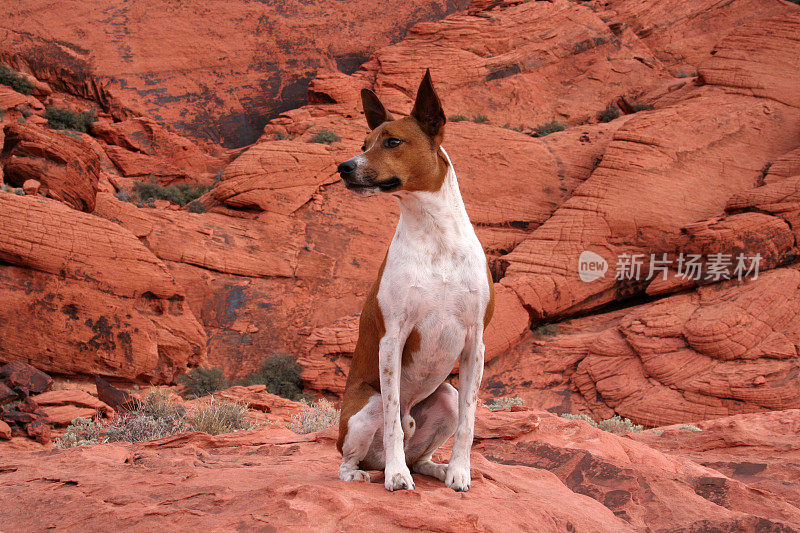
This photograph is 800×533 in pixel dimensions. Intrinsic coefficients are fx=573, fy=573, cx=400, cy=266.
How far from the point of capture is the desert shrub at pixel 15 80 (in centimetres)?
2448

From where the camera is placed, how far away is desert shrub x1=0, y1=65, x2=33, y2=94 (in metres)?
24.5

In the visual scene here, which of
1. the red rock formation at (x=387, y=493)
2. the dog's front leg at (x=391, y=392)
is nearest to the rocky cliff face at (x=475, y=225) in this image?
the red rock formation at (x=387, y=493)

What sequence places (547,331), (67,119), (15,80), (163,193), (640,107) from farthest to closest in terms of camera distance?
(640,107) → (15,80) → (67,119) → (163,193) → (547,331)

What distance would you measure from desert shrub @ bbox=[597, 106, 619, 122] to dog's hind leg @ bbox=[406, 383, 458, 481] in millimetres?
26575

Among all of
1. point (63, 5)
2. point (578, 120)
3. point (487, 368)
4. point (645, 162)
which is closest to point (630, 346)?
point (487, 368)

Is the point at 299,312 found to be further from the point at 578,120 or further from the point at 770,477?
the point at 578,120

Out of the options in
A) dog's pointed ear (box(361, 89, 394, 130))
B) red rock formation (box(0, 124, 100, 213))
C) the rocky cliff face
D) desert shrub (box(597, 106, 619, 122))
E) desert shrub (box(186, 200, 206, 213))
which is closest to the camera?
dog's pointed ear (box(361, 89, 394, 130))

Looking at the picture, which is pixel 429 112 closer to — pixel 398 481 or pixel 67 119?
pixel 398 481

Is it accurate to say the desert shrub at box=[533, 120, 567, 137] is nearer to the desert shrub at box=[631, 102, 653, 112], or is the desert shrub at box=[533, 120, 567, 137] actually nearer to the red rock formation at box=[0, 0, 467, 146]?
the desert shrub at box=[631, 102, 653, 112]

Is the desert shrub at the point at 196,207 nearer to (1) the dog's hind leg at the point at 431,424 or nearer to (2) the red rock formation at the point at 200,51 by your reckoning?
(2) the red rock formation at the point at 200,51

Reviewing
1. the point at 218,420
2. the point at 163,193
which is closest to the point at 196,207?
the point at 163,193

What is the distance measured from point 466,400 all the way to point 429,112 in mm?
1833

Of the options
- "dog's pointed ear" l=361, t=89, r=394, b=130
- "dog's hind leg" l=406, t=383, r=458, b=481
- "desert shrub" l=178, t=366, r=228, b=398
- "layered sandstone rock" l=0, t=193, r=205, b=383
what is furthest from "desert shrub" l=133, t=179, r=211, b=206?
"dog's hind leg" l=406, t=383, r=458, b=481

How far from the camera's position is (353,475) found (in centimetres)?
361
